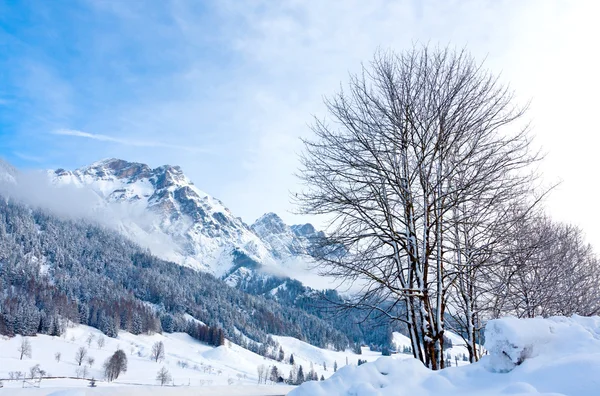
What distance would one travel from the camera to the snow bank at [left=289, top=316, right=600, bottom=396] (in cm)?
295

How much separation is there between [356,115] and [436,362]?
4.11m

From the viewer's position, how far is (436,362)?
5520 mm

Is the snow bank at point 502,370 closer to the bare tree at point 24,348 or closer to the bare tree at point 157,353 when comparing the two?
the bare tree at point 24,348

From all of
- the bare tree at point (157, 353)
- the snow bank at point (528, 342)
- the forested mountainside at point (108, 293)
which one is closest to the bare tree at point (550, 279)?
the snow bank at point (528, 342)

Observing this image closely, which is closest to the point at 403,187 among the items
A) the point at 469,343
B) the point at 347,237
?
the point at 347,237

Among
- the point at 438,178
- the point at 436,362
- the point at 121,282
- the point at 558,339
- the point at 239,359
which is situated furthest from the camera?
the point at 121,282

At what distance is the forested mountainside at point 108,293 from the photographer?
10561 centimetres

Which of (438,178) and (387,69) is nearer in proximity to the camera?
(438,178)

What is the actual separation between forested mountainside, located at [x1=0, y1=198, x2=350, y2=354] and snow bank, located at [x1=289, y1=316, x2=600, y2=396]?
9349cm

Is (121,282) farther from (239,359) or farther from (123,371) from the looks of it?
(123,371)

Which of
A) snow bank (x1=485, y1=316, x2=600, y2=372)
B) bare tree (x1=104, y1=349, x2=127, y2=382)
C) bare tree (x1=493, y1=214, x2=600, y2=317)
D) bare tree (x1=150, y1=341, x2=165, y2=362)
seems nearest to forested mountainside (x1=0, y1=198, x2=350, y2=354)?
bare tree (x1=150, y1=341, x2=165, y2=362)

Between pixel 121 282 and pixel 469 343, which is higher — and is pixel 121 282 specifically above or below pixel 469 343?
above

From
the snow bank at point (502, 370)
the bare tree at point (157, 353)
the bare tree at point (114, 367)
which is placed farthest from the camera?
the bare tree at point (157, 353)

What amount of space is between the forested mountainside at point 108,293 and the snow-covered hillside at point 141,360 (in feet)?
16.7
